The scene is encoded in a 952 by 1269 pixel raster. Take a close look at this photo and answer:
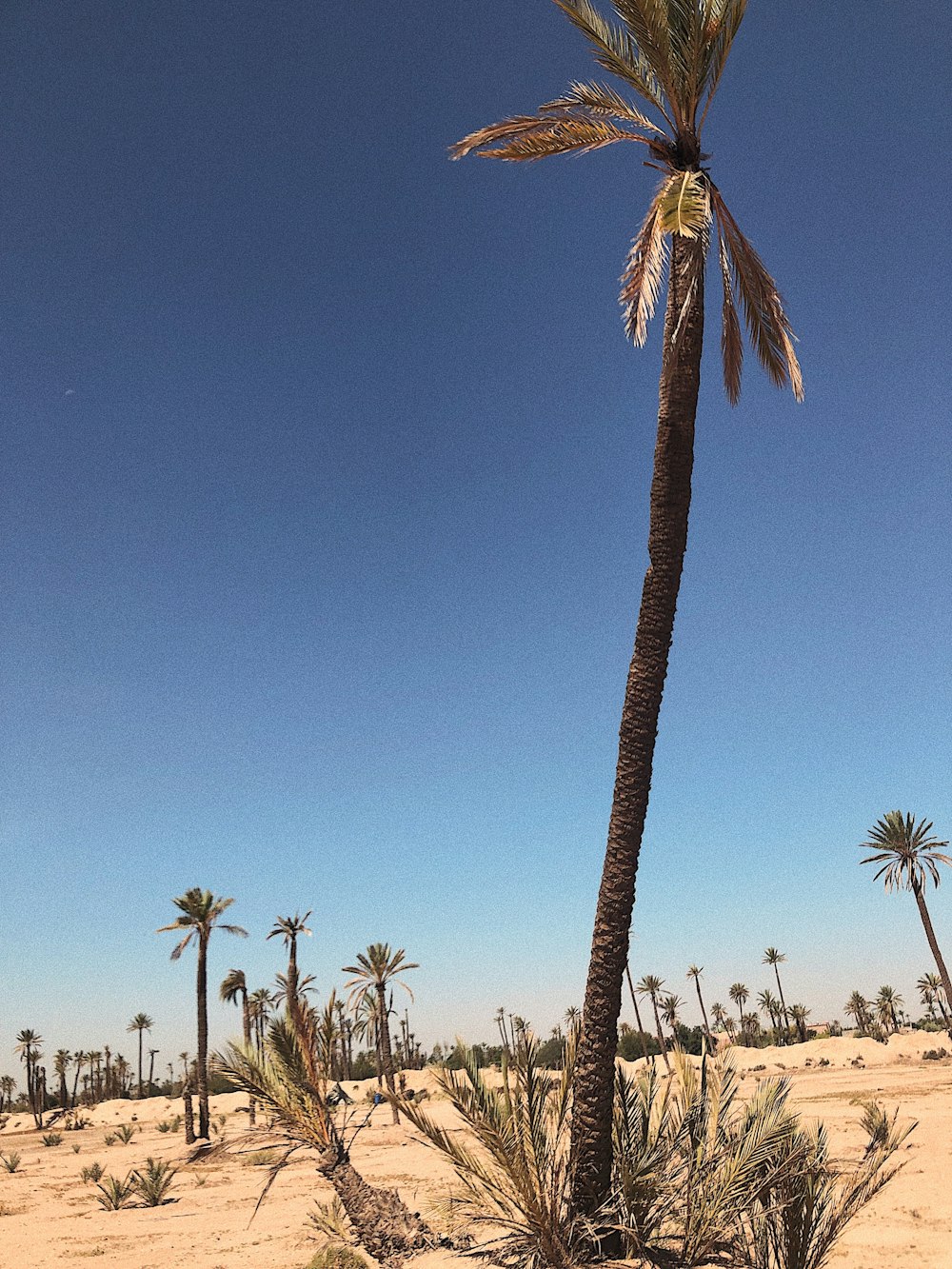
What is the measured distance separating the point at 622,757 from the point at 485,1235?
5.25m

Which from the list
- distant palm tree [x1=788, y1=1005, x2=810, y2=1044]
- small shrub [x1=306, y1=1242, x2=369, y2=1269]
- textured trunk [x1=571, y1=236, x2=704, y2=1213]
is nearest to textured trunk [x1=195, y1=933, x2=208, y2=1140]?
small shrub [x1=306, y1=1242, x2=369, y2=1269]

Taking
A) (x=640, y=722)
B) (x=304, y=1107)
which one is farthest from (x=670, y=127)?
(x=304, y=1107)

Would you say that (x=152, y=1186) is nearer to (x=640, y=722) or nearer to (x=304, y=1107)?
(x=304, y=1107)

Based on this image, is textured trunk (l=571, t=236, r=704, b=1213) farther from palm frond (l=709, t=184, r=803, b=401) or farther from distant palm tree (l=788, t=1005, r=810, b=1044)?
distant palm tree (l=788, t=1005, r=810, b=1044)

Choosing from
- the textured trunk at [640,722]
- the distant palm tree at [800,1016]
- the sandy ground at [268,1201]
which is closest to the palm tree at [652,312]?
the textured trunk at [640,722]

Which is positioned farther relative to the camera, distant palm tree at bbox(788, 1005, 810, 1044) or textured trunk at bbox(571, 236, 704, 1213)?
distant palm tree at bbox(788, 1005, 810, 1044)

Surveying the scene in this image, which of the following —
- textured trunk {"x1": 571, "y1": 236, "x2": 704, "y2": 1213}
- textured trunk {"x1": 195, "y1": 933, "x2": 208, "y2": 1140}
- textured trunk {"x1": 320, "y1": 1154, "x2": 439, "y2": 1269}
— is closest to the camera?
textured trunk {"x1": 571, "y1": 236, "x2": 704, "y2": 1213}

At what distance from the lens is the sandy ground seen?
42.2 feet

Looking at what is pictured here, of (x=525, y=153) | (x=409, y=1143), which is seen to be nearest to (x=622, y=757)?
(x=525, y=153)

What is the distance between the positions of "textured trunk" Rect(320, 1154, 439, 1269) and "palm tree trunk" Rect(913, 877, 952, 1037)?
3422cm

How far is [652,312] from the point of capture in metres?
9.16

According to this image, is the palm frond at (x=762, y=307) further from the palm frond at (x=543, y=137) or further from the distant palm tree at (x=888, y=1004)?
the distant palm tree at (x=888, y=1004)

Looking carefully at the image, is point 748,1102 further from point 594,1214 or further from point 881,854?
point 881,854

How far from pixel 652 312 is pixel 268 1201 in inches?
856
